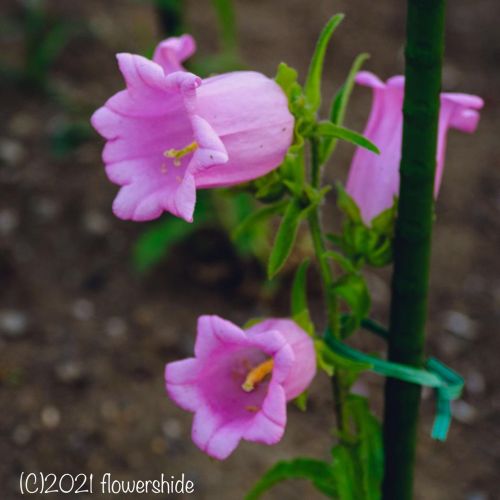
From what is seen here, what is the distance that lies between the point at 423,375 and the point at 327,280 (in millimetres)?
165

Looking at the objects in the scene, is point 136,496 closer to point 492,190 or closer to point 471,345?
point 471,345

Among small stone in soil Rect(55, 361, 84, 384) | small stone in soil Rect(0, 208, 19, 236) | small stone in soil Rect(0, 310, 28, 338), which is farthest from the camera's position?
small stone in soil Rect(0, 208, 19, 236)

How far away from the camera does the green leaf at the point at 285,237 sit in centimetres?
107

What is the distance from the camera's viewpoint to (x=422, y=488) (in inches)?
75.6

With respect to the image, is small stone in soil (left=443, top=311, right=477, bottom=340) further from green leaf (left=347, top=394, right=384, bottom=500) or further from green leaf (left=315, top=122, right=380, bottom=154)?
green leaf (left=315, top=122, right=380, bottom=154)

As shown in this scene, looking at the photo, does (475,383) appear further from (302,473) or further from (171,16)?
(171,16)

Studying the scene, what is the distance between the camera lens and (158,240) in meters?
2.28

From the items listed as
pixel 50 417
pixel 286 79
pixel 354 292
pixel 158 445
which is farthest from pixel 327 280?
pixel 50 417

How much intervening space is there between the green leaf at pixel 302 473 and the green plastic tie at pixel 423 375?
206 mm

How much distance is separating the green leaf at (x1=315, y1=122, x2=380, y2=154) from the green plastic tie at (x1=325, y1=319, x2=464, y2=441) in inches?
10.5

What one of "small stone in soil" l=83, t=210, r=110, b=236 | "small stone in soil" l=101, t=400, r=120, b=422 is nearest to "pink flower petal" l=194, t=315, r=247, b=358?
"small stone in soil" l=101, t=400, r=120, b=422

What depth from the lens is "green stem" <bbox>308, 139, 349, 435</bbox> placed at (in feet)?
3.60

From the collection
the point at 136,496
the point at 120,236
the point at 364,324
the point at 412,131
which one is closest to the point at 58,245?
the point at 120,236

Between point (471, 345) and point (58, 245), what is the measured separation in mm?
1049
